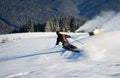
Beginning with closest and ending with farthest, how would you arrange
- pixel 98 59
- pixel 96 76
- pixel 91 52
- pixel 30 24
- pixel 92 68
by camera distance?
pixel 96 76
pixel 92 68
pixel 98 59
pixel 91 52
pixel 30 24

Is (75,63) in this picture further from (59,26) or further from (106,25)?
(59,26)

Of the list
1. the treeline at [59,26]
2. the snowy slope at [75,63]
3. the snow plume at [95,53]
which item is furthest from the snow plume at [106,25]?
the treeline at [59,26]

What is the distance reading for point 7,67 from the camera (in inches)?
874

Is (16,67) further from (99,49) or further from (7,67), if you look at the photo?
(99,49)

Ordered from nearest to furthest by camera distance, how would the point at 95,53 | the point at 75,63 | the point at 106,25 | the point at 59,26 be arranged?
1. the point at 75,63
2. the point at 95,53
3. the point at 106,25
4. the point at 59,26

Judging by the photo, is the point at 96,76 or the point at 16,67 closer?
the point at 96,76

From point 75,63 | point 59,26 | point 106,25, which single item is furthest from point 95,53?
point 59,26

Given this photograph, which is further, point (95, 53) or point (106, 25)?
point (106, 25)

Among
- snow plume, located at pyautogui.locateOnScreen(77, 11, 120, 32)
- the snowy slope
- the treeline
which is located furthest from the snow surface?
the treeline

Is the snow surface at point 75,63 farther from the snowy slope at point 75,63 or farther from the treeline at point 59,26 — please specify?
the treeline at point 59,26

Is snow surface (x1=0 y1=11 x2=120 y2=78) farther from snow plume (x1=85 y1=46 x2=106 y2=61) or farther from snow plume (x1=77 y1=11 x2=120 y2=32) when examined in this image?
snow plume (x1=77 y1=11 x2=120 y2=32)

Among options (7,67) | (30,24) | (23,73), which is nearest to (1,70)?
(7,67)

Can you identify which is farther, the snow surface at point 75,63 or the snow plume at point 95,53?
the snow plume at point 95,53

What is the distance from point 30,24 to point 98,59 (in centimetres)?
10197
